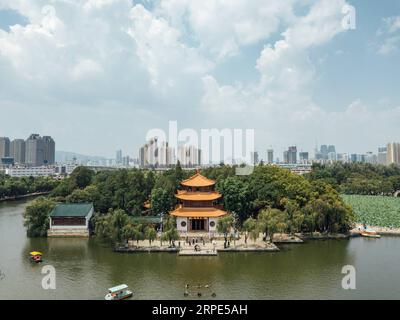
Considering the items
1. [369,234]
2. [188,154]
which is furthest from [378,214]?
[188,154]

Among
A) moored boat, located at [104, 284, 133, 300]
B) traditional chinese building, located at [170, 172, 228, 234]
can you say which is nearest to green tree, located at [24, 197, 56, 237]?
traditional chinese building, located at [170, 172, 228, 234]

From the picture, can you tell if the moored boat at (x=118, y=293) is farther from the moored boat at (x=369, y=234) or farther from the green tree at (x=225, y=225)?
the moored boat at (x=369, y=234)

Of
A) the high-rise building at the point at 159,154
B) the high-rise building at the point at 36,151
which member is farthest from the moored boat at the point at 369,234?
the high-rise building at the point at 36,151

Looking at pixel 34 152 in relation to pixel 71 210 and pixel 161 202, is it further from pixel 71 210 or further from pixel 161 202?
pixel 161 202

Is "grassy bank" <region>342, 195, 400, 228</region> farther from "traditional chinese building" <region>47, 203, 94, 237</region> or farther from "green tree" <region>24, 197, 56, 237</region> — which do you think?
"green tree" <region>24, 197, 56, 237</region>
